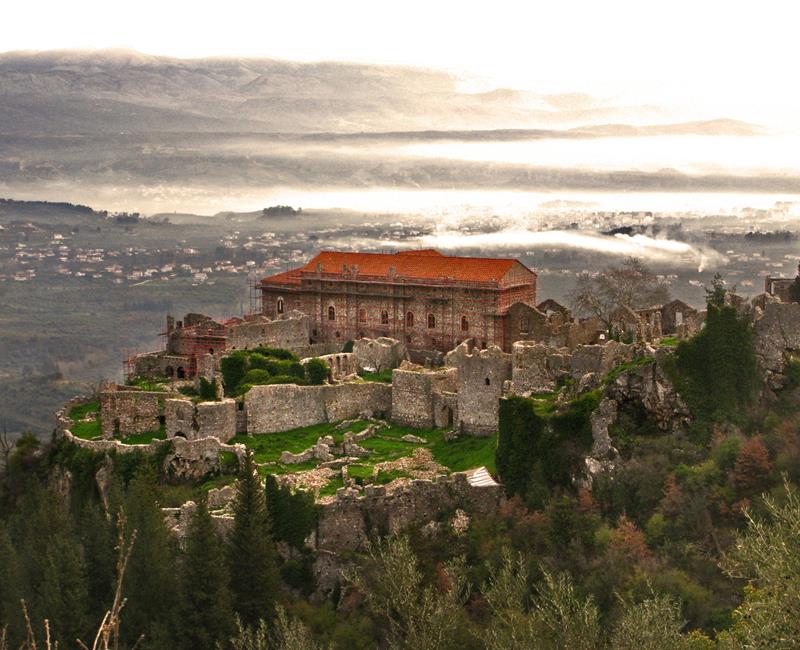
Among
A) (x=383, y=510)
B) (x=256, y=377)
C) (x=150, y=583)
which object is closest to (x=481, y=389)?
(x=383, y=510)

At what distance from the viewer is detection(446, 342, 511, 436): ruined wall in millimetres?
56031

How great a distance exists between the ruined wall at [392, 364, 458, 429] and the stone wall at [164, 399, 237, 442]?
6.36 meters

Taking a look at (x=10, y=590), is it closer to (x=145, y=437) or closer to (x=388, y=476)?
(x=145, y=437)

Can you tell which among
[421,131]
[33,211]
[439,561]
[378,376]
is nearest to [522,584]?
[439,561]

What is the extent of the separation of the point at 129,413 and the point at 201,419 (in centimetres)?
389

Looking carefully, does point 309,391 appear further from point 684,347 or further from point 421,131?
point 421,131

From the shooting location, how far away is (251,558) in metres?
48.2

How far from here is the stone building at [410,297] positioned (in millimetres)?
71750

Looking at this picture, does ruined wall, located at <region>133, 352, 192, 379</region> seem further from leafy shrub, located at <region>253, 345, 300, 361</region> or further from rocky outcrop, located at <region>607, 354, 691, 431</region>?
rocky outcrop, located at <region>607, 354, 691, 431</region>

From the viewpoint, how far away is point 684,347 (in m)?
51.2

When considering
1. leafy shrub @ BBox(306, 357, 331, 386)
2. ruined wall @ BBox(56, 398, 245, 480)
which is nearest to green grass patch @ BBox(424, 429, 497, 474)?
ruined wall @ BBox(56, 398, 245, 480)

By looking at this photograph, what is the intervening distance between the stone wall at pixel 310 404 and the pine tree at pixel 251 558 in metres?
9.86

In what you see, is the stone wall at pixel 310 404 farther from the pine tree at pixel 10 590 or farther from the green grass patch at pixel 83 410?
the pine tree at pixel 10 590

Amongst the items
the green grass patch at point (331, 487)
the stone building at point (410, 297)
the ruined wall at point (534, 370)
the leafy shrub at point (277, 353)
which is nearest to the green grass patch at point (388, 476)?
the green grass patch at point (331, 487)
